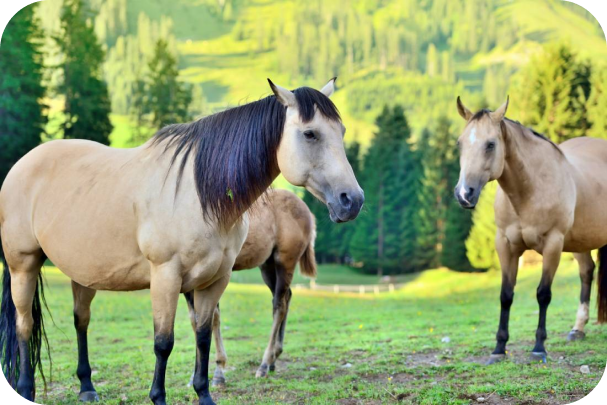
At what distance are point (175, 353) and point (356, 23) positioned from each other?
146 ft

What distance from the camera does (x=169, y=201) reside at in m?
4.05

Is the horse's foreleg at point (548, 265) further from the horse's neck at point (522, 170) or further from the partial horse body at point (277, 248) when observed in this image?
the partial horse body at point (277, 248)

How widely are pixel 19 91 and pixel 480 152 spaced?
19.5 metres

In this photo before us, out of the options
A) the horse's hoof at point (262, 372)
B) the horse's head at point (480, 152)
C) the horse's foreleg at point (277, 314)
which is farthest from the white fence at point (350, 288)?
the horse's head at point (480, 152)

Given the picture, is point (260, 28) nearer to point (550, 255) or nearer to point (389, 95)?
point (389, 95)

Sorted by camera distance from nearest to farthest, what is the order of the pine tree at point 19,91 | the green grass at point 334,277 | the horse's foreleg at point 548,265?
the horse's foreleg at point 548,265
the pine tree at point 19,91
the green grass at point 334,277

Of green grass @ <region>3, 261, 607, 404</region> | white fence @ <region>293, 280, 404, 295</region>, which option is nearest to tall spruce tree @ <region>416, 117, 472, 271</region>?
white fence @ <region>293, 280, 404, 295</region>

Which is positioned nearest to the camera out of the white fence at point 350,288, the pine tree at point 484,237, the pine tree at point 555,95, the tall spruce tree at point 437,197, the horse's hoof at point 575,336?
the horse's hoof at point 575,336

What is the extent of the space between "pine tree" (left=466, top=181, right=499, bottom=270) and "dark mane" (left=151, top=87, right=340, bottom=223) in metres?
22.6

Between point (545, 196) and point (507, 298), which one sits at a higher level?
point (545, 196)

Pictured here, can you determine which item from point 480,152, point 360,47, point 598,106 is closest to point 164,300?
point 480,152

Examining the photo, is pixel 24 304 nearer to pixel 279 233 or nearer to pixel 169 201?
pixel 169 201

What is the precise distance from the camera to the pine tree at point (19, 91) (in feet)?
65.3

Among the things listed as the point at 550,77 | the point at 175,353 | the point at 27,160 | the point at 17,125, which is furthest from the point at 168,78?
the point at 27,160
